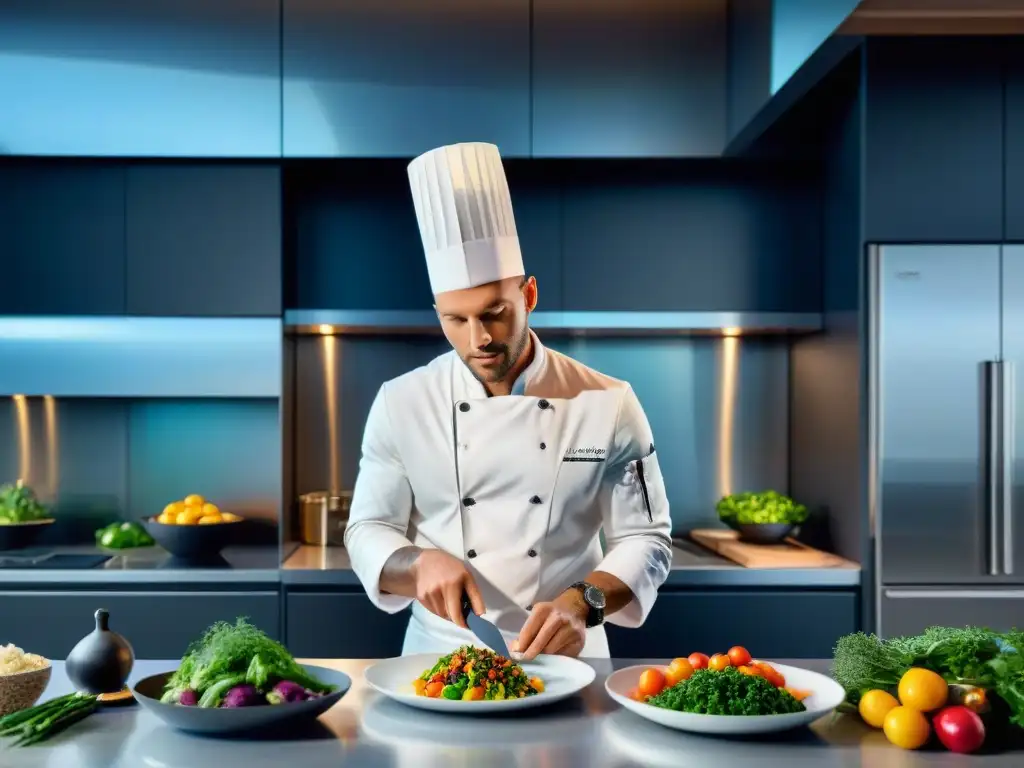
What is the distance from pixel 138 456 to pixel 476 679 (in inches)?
107

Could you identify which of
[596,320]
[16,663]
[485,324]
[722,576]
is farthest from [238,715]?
[596,320]

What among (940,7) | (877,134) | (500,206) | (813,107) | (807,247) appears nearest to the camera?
(500,206)

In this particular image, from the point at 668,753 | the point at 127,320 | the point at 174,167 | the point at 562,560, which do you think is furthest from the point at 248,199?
the point at 668,753

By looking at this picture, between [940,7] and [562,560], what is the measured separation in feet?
6.41

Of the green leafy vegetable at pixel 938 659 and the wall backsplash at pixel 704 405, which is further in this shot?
the wall backsplash at pixel 704 405

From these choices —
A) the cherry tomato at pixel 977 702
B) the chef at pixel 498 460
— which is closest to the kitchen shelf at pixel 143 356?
the chef at pixel 498 460

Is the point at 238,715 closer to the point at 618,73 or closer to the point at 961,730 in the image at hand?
the point at 961,730

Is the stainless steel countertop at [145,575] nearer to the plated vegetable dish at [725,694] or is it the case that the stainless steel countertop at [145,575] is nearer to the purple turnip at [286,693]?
the purple turnip at [286,693]

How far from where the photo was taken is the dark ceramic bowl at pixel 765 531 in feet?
11.6

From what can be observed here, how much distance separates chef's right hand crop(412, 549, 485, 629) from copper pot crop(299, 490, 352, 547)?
1.83 metres

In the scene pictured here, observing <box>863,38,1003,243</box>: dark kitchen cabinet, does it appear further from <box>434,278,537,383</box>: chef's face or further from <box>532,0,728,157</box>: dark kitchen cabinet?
<box>434,278,537,383</box>: chef's face

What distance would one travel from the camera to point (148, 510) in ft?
12.8

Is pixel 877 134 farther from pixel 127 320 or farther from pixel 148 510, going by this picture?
pixel 148 510

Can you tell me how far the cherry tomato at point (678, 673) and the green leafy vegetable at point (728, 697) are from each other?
95mm
